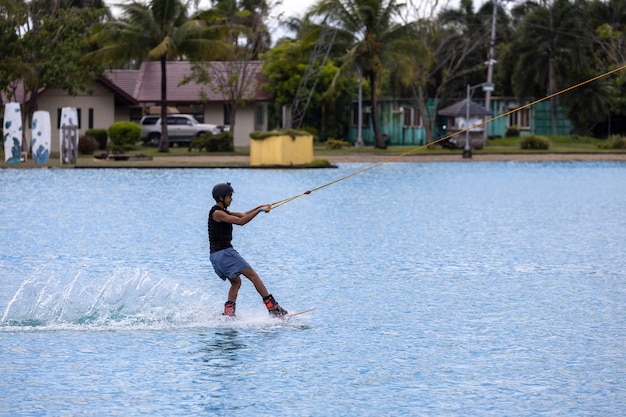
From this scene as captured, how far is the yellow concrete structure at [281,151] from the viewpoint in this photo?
143ft

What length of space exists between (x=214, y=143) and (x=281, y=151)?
1057cm

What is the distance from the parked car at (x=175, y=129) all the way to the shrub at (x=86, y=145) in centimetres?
613

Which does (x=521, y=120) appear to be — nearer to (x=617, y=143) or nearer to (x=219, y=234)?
(x=617, y=143)

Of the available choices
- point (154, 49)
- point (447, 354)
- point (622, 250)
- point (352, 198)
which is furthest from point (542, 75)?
point (447, 354)

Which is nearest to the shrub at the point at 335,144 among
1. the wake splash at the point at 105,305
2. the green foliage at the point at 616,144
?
the green foliage at the point at 616,144

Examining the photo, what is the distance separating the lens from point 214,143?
53531 millimetres

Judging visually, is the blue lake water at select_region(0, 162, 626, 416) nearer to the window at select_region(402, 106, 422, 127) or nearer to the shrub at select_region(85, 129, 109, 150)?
the shrub at select_region(85, 129, 109, 150)

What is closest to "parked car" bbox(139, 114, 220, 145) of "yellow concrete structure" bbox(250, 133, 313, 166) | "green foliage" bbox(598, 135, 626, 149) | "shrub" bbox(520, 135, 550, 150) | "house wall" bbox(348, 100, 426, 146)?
"house wall" bbox(348, 100, 426, 146)

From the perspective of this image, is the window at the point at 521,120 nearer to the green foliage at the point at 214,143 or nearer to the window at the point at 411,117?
the window at the point at 411,117

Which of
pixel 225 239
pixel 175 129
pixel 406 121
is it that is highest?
pixel 406 121

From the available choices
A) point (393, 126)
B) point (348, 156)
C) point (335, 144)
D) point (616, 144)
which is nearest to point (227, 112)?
point (393, 126)

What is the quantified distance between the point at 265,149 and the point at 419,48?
1150 centimetres

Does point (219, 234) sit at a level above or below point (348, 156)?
below

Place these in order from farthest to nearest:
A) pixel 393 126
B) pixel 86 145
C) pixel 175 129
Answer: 1. pixel 393 126
2. pixel 175 129
3. pixel 86 145
